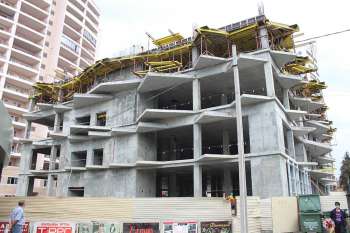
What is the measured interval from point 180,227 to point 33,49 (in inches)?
2595

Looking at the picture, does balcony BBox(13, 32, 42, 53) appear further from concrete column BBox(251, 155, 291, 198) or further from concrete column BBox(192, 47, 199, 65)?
concrete column BBox(251, 155, 291, 198)

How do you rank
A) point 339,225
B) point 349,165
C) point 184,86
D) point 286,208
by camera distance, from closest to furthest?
point 339,225
point 286,208
point 184,86
point 349,165

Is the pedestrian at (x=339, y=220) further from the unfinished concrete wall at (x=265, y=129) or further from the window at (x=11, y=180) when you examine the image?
the window at (x=11, y=180)

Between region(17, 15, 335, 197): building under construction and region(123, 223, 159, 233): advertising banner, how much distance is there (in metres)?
12.9

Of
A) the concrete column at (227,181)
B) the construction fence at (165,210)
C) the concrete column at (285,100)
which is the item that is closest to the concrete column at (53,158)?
the concrete column at (227,181)

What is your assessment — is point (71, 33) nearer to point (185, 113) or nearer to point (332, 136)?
point (185, 113)

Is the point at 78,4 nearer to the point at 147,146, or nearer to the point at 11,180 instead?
the point at 11,180

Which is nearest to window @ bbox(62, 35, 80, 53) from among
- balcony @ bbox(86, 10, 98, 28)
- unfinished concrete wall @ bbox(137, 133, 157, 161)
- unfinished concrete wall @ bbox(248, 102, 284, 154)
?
balcony @ bbox(86, 10, 98, 28)

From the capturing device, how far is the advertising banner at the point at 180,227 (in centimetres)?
1359

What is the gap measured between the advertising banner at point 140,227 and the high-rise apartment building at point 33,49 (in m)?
46.3

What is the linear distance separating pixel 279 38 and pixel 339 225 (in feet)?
65.6

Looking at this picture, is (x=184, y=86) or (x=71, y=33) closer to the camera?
(x=184, y=86)

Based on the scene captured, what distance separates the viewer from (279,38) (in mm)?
→ 30250

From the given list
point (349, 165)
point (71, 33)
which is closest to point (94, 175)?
point (71, 33)
